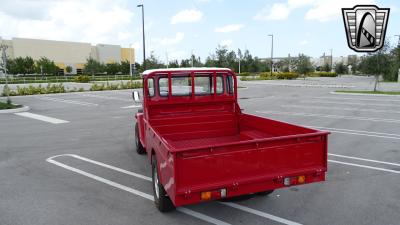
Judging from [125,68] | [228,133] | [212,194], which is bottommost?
[212,194]

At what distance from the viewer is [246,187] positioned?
400 cm

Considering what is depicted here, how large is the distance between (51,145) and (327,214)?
752 centimetres

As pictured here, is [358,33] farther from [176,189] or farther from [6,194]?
[6,194]

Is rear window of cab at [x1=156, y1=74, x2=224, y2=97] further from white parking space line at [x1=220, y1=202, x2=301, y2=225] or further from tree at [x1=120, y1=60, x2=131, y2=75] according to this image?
tree at [x1=120, y1=60, x2=131, y2=75]

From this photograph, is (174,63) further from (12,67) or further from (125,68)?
(12,67)

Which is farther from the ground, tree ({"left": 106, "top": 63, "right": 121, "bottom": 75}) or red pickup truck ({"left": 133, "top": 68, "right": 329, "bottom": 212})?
tree ({"left": 106, "top": 63, "right": 121, "bottom": 75})

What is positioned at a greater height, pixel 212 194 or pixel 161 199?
pixel 212 194

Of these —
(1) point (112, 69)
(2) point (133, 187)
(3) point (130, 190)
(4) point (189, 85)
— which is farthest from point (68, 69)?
(3) point (130, 190)

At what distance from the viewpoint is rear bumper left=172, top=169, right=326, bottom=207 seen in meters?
3.74

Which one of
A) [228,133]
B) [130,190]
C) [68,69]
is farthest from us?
[68,69]

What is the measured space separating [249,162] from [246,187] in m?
0.32

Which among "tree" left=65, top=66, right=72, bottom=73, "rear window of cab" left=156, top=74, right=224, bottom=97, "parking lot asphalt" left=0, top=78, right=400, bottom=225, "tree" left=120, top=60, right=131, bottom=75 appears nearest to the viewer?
"parking lot asphalt" left=0, top=78, right=400, bottom=225

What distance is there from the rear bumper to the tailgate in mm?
17

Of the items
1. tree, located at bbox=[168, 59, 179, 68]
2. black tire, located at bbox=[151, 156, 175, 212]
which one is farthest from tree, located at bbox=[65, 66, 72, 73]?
black tire, located at bbox=[151, 156, 175, 212]
